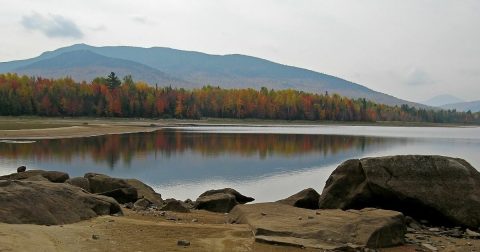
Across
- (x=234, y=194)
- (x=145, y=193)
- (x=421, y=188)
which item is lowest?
(x=234, y=194)

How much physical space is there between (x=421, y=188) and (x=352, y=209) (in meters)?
2.83

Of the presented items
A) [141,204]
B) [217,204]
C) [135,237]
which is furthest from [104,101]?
[135,237]

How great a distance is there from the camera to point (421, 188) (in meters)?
19.5

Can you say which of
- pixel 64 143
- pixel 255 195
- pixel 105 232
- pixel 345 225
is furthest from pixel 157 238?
pixel 64 143

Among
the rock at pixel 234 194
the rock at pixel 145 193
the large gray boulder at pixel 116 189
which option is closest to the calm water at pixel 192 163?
the rock at pixel 234 194

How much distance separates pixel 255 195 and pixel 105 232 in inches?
732

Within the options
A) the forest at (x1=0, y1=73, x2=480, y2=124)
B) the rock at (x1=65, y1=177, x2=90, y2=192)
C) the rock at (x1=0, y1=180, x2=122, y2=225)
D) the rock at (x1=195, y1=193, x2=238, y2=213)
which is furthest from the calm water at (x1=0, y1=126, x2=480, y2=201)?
the forest at (x1=0, y1=73, x2=480, y2=124)

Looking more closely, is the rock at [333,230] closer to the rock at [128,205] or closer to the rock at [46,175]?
the rock at [128,205]

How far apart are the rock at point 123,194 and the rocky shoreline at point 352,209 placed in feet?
3.34

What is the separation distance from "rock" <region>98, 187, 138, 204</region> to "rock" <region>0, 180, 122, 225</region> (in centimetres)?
550

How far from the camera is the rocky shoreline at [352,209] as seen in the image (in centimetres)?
1553

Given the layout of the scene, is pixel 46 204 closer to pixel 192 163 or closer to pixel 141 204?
pixel 141 204

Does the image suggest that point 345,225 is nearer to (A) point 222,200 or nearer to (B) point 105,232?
(B) point 105,232

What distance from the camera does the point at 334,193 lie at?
70.3ft
